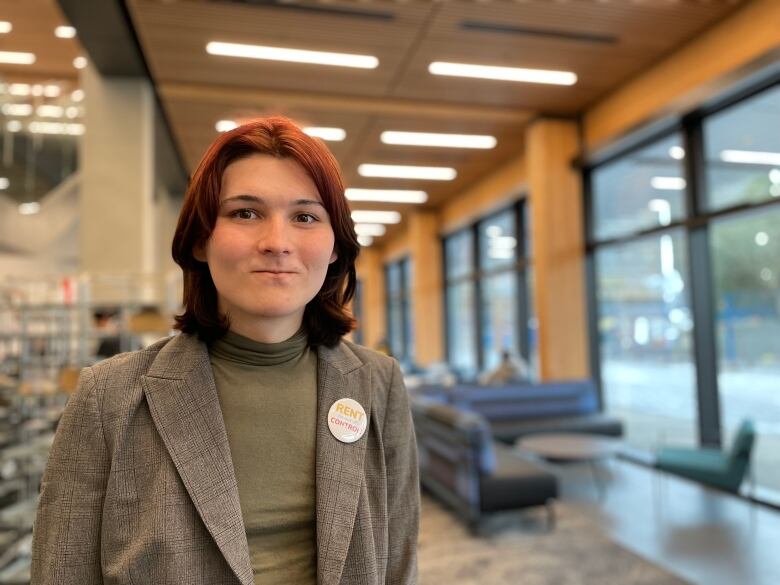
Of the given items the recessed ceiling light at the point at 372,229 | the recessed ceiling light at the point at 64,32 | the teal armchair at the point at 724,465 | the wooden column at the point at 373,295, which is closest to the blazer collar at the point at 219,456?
the teal armchair at the point at 724,465

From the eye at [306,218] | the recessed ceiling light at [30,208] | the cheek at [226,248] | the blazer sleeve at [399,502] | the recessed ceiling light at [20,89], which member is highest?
the recessed ceiling light at [20,89]

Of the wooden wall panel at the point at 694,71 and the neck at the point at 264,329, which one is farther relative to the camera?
the wooden wall panel at the point at 694,71

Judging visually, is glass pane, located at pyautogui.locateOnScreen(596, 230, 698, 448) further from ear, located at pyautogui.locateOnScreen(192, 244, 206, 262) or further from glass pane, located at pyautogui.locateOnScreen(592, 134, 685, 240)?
ear, located at pyautogui.locateOnScreen(192, 244, 206, 262)

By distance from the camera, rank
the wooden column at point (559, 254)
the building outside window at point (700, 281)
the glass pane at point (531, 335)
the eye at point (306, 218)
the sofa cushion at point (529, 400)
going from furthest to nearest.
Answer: the glass pane at point (531, 335) → the wooden column at point (559, 254) → the sofa cushion at point (529, 400) → the building outside window at point (700, 281) → the eye at point (306, 218)

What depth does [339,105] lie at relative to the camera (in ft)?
20.8

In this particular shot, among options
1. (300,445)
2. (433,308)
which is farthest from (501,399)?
(433,308)

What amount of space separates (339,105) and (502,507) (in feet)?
15.4

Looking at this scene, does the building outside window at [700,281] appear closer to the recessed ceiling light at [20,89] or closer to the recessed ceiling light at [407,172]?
the recessed ceiling light at [407,172]

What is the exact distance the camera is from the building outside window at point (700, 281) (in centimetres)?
454

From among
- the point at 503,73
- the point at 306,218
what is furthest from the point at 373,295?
A: the point at 306,218

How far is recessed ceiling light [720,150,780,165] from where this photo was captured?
14.6 feet

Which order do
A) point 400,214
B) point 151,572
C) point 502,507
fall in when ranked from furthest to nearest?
point 400,214, point 502,507, point 151,572

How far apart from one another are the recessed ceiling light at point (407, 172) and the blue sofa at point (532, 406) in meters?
4.14

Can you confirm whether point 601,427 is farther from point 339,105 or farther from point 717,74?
point 339,105
